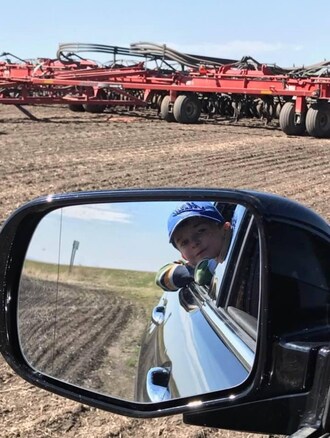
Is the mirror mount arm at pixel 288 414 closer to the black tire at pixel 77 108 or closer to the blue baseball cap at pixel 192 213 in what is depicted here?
the blue baseball cap at pixel 192 213

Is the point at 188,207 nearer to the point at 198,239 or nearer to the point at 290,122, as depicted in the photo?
the point at 198,239

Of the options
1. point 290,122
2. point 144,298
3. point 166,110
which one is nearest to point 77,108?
point 166,110

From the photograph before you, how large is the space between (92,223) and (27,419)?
1.51m

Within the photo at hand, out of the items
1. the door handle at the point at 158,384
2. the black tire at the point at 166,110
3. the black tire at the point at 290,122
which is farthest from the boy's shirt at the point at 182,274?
the black tire at the point at 166,110

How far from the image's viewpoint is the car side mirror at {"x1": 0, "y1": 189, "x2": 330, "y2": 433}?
3.59ft

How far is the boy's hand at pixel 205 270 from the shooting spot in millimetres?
1210

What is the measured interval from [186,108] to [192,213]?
14408 millimetres

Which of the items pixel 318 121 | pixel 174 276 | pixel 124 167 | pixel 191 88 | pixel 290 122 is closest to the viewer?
pixel 174 276

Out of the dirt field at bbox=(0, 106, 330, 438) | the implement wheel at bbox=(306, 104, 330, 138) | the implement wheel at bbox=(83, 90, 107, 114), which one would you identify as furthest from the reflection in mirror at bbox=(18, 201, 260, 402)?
the implement wheel at bbox=(83, 90, 107, 114)

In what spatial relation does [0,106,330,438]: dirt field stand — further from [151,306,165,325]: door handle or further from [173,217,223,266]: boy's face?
[173,217,223,266]: boy's face

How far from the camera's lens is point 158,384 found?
1202mm

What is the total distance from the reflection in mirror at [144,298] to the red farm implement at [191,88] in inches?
488

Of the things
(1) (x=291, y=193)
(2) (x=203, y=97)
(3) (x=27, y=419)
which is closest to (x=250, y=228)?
(3) (x=27, y=419)

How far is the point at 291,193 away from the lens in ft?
24.4
